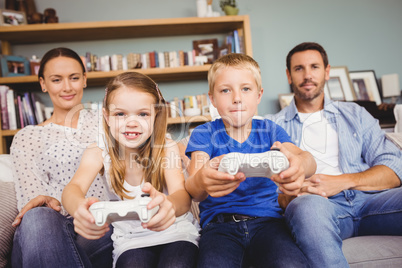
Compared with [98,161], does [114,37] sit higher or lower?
higher

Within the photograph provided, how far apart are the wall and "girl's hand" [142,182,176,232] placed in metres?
2.35

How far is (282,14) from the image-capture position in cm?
325

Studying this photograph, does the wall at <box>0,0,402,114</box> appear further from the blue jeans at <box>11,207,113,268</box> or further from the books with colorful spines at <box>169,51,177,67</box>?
the blue jeans at <box>11,207,113,268</box>

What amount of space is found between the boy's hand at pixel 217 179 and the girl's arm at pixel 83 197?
303mm

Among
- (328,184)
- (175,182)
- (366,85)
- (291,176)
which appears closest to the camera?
(291,176)

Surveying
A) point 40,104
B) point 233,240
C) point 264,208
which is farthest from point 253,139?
point 40,104

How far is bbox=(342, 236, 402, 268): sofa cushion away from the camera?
1109mm

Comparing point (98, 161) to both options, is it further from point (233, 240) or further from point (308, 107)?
point (308, 107)

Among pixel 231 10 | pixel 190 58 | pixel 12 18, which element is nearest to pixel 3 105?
pixel 12 18

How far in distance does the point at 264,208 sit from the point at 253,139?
0.85ft

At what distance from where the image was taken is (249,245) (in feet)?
3.48

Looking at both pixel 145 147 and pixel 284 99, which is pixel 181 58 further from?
pixel 145 147

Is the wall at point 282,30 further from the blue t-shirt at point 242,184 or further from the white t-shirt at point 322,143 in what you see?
the blue t-shirt at point 242,184

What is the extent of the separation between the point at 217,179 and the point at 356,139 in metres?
1.03
